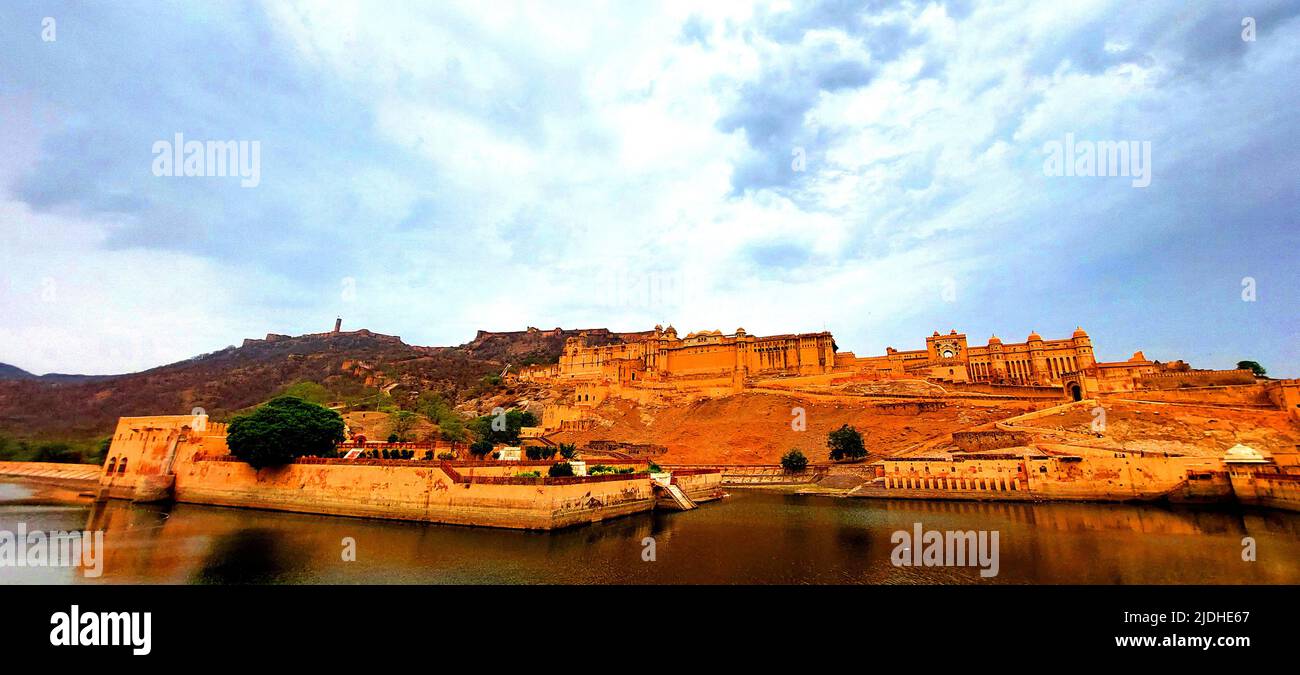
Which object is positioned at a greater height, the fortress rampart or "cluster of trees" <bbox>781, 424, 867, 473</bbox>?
the fortress rampart

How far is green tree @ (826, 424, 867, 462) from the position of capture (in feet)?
164

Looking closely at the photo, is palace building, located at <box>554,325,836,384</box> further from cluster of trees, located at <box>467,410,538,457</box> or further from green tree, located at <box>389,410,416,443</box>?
green tree, located at <box>389,410,416,443</box>

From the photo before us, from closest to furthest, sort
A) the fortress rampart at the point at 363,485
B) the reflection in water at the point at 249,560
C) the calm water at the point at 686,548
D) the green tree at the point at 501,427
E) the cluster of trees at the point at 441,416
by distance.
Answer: the calm water at the point at 686,548 < the reflection in water at the point at 249,560 < the fortress rampart at the point at 363,485 < the green tree at the point at 501,427 < the cluster of trees at the point at 441,416

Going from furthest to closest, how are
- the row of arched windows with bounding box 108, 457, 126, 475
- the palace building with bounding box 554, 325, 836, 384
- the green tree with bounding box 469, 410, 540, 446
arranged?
the palace building with bounding box 554, 325, 836, 384, the green tree with bounding box 469, 410, 540, 446, the row of arched windows with bounding box 108, 457, 126, 475

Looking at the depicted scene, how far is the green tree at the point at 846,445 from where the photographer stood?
164 feet

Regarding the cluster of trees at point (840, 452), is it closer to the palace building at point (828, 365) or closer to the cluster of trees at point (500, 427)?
the palace building at point (828, 365)

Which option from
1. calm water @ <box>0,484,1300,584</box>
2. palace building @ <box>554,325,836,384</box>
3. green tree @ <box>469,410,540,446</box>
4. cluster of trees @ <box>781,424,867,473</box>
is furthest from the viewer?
palace building @ <box>554,325,836,384</box>

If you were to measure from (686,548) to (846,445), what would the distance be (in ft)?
Answer: 109

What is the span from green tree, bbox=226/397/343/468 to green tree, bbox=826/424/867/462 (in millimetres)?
42418

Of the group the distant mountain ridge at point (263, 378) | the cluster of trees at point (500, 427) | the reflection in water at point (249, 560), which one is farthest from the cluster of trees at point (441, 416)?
the reflection in water at point (249, 560)

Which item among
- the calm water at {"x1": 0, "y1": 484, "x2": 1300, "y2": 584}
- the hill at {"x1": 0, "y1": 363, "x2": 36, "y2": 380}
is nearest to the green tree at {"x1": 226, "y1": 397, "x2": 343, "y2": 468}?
the calm water at {"x1": 0, "y1": 484, "x2": 1300, "y2": 584}

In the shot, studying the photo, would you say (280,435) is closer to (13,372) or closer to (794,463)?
(794,463)

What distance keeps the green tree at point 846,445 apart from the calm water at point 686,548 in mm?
17915
